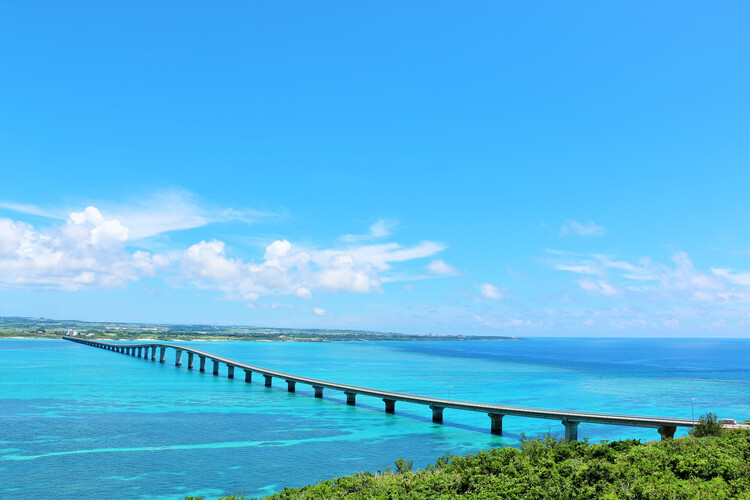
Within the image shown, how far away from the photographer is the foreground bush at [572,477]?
22797 millimetres

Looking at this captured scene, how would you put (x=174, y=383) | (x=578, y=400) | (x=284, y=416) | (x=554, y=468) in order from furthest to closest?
(x=174, y=383), (x=578, y=400), (x=284, y=416), (x=554, y=468)

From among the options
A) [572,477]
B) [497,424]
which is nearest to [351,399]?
[497,424]

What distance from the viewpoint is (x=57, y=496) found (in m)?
32.9

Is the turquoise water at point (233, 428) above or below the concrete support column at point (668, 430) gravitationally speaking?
below

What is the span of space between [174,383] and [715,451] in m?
95.5

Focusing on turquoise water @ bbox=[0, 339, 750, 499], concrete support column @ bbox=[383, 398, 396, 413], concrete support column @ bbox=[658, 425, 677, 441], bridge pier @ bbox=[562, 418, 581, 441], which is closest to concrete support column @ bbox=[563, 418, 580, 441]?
bridge pier @ bbox=[562, 418, 581, 441]

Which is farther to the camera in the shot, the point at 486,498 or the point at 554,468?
the point at 554,468

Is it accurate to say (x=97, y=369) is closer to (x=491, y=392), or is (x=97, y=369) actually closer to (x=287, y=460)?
(x=491, y=392)

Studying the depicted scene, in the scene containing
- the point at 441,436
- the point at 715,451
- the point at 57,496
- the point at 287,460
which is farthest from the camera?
the point at 441,436

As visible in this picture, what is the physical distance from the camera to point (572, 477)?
25.7 meters

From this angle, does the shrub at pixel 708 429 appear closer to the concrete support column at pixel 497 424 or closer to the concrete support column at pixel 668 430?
the concrete support column at pixel 668 430

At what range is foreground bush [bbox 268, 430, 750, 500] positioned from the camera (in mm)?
22797

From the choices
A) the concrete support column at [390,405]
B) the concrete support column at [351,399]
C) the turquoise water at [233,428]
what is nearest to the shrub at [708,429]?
the turquoise water at [233,428]

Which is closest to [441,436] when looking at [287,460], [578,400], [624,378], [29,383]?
[287,460]
